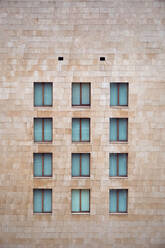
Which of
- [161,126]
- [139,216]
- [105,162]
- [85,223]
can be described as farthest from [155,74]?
[85,223]

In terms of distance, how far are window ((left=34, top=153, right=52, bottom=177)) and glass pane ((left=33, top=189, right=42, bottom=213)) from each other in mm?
1263

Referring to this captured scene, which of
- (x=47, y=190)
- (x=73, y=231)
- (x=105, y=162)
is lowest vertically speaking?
(x=73, y=231)

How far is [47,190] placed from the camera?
20.4m

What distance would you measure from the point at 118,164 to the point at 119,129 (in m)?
2.60

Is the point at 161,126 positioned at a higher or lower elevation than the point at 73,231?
higher

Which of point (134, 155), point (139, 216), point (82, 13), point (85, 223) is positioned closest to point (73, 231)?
point (85, 223)

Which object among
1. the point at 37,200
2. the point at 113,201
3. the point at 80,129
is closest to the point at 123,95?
the point at 80,129

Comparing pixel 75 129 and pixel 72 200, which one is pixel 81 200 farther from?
pixel 75 129

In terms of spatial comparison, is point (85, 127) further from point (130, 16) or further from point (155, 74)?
point (130, 16)

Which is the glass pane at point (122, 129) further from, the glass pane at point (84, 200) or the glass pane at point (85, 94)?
the glass pane at point (84, 200)

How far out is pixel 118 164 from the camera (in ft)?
67.1

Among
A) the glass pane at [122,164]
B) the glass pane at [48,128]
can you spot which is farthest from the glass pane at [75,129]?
the glass pane at [122,164]

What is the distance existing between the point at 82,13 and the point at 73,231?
15.9 m

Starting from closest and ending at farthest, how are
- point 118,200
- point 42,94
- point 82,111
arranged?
point 82,111 → point 42,94 → point 118,200
